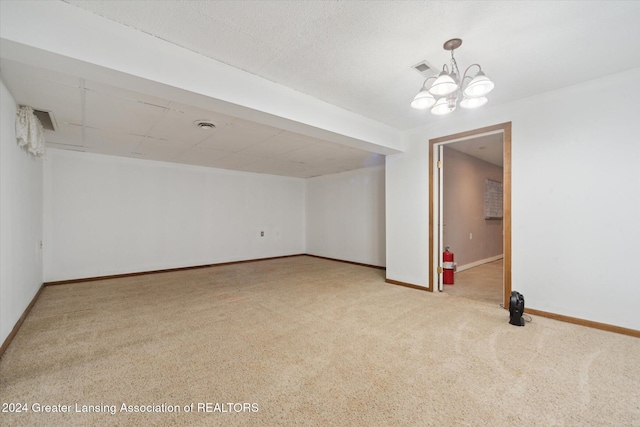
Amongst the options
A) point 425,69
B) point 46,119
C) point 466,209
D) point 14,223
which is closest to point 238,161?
point 46,119

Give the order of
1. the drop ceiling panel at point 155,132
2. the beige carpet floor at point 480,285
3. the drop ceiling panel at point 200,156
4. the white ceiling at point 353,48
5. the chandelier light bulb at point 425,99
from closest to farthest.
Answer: the white ceiling at point 353,48 → the chandelier light bulb at point 425,99 → the drop ceiling panel at point 155,132 → the beige carpet floor at point 480,285 → the drop ceiling panel at point 200,156

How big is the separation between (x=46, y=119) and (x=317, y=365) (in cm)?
428

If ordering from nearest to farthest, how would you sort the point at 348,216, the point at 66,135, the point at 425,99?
the point at 425,99 → the point at 66,135 → the point at 348,216

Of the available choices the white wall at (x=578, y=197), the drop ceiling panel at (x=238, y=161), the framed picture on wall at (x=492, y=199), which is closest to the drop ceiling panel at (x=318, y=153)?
the drop ceiling panel at (x=238, y=161)

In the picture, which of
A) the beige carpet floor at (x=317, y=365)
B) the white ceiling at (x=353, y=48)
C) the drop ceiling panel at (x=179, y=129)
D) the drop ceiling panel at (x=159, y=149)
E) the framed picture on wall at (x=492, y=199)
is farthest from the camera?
the framed picture on wall at (x=492, y=199)

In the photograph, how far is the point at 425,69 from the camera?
97.5 inches

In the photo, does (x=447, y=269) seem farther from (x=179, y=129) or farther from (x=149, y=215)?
(x=149, y=215)

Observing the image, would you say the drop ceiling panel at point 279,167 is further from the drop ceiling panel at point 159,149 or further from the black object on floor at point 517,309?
the black object on floor at point 517,309

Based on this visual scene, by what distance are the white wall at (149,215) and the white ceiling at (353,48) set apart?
160 cm

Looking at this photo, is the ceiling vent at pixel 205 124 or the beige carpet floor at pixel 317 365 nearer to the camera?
the beige carpet floor at pixel 317 365

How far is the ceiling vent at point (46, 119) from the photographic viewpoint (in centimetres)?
312

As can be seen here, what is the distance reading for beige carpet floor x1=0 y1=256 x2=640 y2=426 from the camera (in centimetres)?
157

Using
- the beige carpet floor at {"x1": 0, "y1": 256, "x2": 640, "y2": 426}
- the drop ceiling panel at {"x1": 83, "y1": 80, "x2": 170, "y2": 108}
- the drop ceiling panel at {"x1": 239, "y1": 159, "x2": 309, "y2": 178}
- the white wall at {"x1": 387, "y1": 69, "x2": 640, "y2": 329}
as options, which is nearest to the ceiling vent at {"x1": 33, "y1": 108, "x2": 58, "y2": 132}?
the drop ceiling panel at {"x1": 83, "y1": 80, "x2": 170, "y2": 108}

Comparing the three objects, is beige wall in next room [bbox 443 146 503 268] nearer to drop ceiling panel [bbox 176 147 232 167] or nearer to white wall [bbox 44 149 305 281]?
drop ceiling panel [bbox 176 147 232 167]
